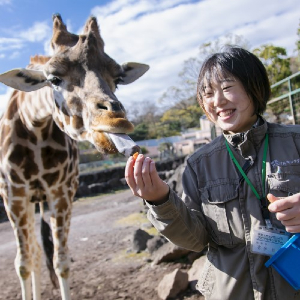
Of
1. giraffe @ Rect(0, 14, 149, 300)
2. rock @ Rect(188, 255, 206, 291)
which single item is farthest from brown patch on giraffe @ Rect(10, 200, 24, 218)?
rock @ Rect(188, 255, 206, 291)

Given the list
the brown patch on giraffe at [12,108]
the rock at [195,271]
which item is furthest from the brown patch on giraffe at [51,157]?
the rock at [195,271]

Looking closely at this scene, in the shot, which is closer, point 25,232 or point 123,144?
point 123,144

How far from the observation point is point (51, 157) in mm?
3404

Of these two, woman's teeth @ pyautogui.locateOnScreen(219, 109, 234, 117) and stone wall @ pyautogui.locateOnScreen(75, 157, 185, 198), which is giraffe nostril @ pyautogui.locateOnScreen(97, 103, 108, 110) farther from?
stone wall @ pyautogui.locateOnScreen(75, 157, 185, 198)

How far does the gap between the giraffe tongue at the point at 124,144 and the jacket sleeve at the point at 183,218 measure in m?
0.33

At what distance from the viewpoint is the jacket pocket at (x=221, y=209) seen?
4.99 feet

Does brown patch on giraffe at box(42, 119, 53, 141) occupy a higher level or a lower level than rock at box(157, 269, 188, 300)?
higher

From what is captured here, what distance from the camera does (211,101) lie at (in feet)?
5.26

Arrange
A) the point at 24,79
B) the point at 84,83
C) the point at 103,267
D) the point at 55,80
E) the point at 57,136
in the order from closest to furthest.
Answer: the point at 84,83 → the point at 55,80 → the point at 24,79 → the point at 57,136 → the point at 103,267

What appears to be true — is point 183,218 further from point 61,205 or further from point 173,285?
point 61,205

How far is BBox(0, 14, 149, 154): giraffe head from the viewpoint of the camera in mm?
2084

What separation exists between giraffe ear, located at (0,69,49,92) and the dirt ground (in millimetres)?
2365

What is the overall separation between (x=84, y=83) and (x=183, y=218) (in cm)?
141

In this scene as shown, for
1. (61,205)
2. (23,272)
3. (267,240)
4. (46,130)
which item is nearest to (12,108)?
(46,130)
